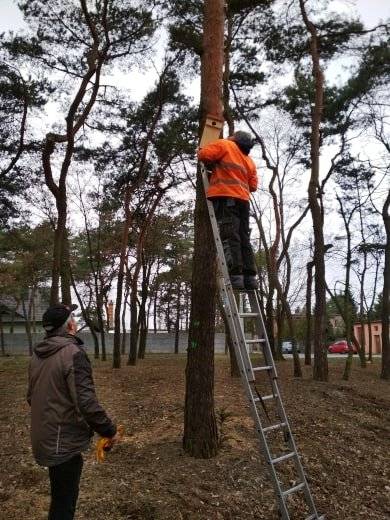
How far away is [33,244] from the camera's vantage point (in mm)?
26016

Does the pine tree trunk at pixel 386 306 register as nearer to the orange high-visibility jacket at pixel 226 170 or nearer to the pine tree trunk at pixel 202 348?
the pine tree trunk at pixel 202 348

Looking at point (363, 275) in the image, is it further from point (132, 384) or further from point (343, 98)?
point (132, 384)

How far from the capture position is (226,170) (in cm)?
488

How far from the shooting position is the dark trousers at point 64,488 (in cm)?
331

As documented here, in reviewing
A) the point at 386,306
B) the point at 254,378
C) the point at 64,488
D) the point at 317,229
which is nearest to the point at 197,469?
the point at 254,378

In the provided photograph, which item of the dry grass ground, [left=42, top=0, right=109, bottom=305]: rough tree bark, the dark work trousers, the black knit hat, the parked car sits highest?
[left=42, top=0, right=109, bottom=305]: rough tree bark

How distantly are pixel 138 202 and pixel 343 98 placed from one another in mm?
9227

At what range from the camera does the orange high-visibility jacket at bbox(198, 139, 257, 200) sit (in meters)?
4.86

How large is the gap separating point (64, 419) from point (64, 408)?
0.07 metres

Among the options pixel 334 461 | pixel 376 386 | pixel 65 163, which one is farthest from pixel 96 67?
pixel 376 386

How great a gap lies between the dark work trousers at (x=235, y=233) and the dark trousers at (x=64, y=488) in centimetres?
220

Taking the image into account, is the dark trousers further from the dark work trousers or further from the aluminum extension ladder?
the dark work trousers

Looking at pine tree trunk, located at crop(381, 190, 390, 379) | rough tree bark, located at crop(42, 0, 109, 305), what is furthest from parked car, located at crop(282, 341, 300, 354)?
rough tree bark, located at crop(42, 0, 109, 305)

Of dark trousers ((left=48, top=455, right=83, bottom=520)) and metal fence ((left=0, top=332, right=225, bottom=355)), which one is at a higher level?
dark trousers ((left=48, top=455, right=83, bottom=520))
